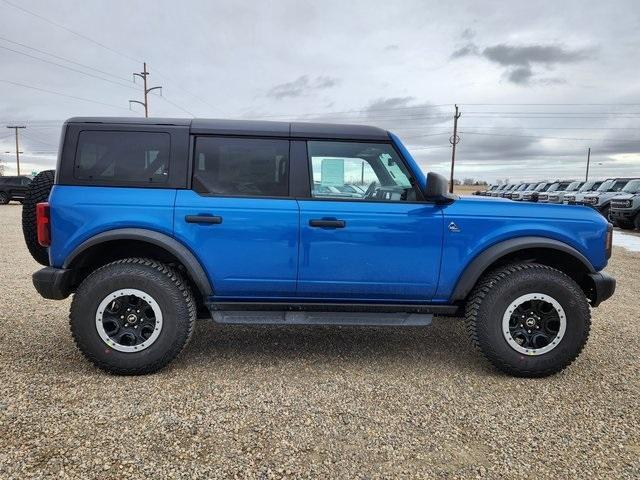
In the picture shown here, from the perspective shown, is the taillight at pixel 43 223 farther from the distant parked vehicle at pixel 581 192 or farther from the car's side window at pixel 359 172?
the distant parked vehicle at pixel 581 192

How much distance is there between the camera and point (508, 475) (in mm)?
2273

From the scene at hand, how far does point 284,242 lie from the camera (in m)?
3.30

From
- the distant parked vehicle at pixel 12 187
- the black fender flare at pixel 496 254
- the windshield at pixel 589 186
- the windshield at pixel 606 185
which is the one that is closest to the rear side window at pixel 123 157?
the black fender flare at pixel 496 254

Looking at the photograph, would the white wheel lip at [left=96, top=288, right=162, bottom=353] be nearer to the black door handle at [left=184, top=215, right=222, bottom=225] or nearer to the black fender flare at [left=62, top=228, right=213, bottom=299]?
the black fender flare at [left=62, top=228, right=213, bottom=299]

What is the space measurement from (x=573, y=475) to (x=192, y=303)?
8.57 feet

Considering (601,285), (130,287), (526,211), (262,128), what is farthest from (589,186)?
(130,287)

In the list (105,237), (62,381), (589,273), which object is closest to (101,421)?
(62,381)

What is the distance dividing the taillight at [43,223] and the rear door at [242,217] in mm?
925

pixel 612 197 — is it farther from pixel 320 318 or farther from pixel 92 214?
pixel 92 214

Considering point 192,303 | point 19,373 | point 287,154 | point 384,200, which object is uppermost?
point 287,154

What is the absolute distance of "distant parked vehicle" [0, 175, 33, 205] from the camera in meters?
24.0

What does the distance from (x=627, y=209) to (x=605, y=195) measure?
2.48 m

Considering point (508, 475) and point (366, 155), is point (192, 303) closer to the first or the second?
point (366, 155)

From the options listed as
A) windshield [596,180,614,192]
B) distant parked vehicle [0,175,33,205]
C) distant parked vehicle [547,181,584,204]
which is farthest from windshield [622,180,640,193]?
distant parked vehicle [0,175,33,205]
